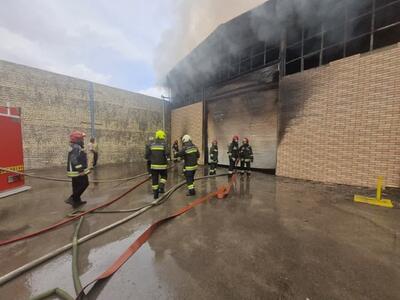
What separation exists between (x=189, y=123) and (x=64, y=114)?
693 centimetres

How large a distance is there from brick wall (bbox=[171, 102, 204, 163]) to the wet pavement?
23.4 feet

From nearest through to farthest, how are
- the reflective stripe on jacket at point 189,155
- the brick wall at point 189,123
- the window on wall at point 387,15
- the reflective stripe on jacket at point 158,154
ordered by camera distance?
1. the reflective stripe on jacket at point 158,154
2. the reflective stripe on jacket at point 189,155
3. the window on wall at point 387,15
4. the brick wall at point 189,123

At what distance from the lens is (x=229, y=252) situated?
216 centimetres

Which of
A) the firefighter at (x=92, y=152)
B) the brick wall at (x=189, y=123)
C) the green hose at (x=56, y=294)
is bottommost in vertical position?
the green hose at (x=56, y=294)

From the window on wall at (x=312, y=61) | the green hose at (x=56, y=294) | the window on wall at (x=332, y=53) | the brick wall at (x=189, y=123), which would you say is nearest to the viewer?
the green hose at (x=56, y=294)

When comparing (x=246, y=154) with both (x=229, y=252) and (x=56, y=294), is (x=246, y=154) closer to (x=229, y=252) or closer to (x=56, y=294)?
(x=229, y=252)

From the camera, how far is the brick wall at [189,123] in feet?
35.3

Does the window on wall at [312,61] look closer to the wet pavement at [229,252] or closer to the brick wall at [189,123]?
the wet pavement at [229,252]

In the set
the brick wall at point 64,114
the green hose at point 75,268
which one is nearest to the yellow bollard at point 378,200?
the green hose at point 75,268

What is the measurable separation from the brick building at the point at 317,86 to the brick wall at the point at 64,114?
633 cm

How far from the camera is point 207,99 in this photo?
10.3 metres

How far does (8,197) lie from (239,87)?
8959 millimetres

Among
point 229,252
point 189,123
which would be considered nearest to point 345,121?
point 229,252

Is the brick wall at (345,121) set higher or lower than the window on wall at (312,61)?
lower
